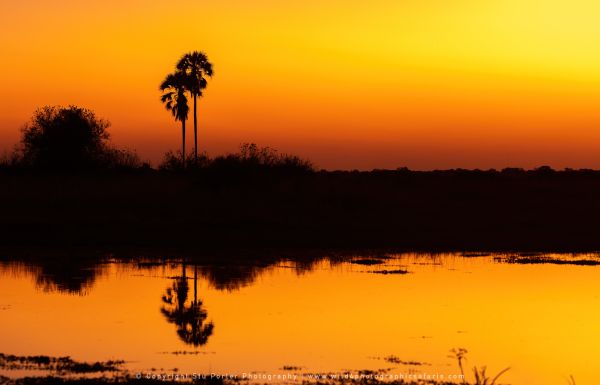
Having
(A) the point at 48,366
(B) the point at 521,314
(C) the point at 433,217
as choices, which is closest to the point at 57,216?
(C) the point at 433,217

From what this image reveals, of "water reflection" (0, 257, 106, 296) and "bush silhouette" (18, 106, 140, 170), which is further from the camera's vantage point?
"bush silhouette" (18, 106, 140, 170)

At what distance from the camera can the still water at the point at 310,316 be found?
19062 mm

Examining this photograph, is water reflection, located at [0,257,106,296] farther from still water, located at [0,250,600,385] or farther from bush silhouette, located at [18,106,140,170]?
bush silhouette, located at [18,106,140,170]

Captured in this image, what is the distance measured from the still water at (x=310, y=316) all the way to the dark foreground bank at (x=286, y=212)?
28.5 feet

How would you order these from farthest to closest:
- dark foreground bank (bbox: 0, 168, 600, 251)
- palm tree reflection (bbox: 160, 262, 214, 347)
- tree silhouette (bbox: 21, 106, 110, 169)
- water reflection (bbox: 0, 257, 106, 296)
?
tree silhouette (bbox: 21, 106, 110, 169)
dark foreground bank (bbox: 0, 168, 600, 251)
water reflection (bbox: 0, 257, 106, 296)
palm tree reflection (bbox: 160, 262, 214, 347)

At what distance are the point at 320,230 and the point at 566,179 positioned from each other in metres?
41.5

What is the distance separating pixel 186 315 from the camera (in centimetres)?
2458

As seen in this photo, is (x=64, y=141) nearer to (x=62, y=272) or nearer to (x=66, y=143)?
(x=66, y=143)

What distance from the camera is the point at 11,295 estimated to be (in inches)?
1089

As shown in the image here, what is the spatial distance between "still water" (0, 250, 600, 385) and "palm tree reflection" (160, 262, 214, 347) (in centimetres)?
4

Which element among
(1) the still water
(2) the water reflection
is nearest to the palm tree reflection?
(1) the still water

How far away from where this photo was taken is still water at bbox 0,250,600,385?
19062 millimetres

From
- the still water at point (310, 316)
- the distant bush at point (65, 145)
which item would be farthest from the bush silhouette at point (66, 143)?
the still water at point (310, 316)

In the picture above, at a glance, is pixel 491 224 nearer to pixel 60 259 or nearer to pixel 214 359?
pixel 60 259
